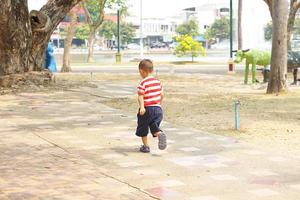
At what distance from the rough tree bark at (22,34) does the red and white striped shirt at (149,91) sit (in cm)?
943

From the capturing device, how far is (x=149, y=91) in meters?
7.50

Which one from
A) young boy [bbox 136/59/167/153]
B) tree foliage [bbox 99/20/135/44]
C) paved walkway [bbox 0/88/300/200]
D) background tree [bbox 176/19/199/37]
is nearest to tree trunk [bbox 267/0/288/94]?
paved walkway [bbox 0/88/300/200]

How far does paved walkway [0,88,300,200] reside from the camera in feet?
18.0

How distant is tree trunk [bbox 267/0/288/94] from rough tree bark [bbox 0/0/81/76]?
22.6ft

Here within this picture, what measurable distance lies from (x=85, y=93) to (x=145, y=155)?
328 inches

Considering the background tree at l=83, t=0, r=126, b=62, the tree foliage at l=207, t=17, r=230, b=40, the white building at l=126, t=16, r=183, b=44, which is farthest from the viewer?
the white building at l=126, t=16, r=183, b=44

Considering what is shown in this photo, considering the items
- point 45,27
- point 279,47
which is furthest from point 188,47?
point 279,47

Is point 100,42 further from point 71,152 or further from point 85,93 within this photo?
point 71,152

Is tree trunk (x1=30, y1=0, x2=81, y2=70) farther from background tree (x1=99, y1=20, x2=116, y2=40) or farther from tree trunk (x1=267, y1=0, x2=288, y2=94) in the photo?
background tree (x1=99, y1=20, x2=116, y2=40)

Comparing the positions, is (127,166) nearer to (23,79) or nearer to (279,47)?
(279,47)

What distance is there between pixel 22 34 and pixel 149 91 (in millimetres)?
9850

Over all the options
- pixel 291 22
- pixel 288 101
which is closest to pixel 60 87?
pixel 288 101

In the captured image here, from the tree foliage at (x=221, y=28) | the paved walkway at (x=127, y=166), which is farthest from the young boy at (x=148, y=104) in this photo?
the tree foliage at (x=221, y=28)

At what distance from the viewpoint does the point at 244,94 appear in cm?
1555
